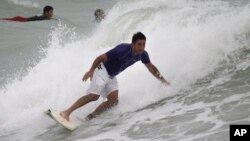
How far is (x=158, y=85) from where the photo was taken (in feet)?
27.7

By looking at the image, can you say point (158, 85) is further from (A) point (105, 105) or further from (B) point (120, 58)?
(B) point (120, 58)

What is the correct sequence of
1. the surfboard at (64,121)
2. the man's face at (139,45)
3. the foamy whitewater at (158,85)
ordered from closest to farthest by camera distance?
the foamy whitewater at (158,85) → the man's face at (139,45) → the surfboard at (64,121)

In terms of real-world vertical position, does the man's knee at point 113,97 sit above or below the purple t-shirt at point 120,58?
below

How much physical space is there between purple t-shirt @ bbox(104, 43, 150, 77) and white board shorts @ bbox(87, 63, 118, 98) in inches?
3.1

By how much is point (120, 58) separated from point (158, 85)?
138cm

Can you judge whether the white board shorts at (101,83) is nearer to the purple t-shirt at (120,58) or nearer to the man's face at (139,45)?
the purple t-shirt at (120,58)

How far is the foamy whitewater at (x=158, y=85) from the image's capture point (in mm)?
6758

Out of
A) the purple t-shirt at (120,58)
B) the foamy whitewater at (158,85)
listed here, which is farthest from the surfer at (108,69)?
the foamy whitewater at (158,85)

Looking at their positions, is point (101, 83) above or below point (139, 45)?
below

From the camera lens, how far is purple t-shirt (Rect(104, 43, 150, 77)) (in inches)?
287

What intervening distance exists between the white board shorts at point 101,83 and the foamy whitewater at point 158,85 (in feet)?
1.32


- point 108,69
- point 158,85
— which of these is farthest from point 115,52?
point 158,85

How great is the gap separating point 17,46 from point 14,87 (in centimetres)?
656

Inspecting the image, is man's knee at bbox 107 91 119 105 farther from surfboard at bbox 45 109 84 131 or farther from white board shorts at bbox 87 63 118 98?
surfboard at bbox 45 109 84 131
